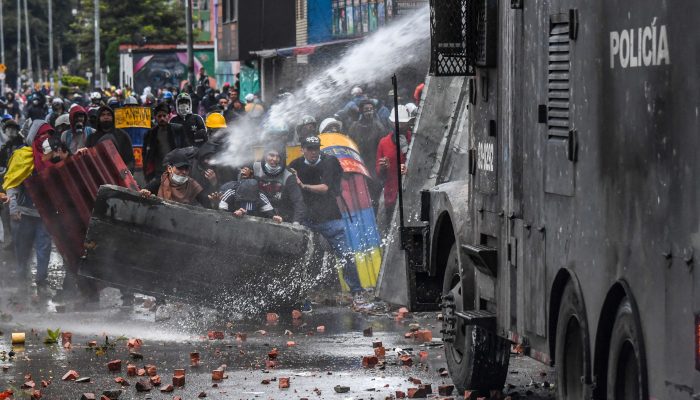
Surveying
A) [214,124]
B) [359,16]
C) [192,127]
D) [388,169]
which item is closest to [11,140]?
[192,127]

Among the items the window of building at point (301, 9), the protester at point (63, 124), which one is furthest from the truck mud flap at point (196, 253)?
the window of building at point (301, 9)

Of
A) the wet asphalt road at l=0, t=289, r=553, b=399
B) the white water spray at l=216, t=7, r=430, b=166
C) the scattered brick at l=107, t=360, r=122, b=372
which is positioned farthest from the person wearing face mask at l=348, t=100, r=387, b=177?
the scattered brick at l=107, t=360, r=122, b=372

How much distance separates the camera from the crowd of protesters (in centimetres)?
1670

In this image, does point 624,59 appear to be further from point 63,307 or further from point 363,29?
point 363,29

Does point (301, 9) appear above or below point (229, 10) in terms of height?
below

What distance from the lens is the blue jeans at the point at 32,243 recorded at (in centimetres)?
1777

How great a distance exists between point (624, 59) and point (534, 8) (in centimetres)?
186

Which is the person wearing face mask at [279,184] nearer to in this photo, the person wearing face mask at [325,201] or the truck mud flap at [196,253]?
the person wearing face mask at [325,201]

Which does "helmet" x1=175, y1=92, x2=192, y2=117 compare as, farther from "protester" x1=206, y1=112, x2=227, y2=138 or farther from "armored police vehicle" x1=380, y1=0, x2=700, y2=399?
"armored police vehicle" x1=380, y1=0, x2=700, y2=399

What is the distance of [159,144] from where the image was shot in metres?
19.3

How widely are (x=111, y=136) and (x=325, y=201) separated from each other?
3.29 metres

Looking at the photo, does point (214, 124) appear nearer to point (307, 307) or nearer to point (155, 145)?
point (155, 145)

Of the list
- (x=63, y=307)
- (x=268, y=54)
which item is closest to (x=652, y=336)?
(x=63, y=307)

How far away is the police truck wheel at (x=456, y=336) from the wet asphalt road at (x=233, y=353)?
535 millimetres
